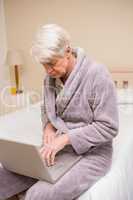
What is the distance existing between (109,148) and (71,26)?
6.90 ft

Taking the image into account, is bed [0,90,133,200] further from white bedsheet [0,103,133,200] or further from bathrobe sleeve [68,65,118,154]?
bathrobe sleeve [68,65,118,154]

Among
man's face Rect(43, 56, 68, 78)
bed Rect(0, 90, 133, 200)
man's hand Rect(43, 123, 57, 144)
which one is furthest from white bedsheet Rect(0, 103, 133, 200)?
man's face Rect(43, 56, 68, 78)

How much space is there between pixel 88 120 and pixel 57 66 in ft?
1.06

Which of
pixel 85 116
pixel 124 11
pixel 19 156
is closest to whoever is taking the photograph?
pixel 19 156

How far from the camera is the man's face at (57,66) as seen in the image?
4.48 feet

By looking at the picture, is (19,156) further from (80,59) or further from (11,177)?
(80,59)

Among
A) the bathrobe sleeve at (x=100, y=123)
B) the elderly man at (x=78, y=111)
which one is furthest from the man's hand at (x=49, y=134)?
the bathrobe sleeve at (x=100, y=123)

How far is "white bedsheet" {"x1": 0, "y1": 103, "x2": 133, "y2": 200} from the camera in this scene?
1319 mm

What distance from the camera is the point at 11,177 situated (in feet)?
4.83

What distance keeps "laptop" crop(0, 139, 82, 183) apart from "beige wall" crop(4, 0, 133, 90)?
1841 millimetres

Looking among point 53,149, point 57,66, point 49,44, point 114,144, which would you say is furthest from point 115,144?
point 49,44

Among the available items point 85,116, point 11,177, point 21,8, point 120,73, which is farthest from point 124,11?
point 11,177

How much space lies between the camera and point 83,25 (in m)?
3.14

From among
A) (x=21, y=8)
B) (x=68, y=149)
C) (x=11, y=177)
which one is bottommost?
(x=11, y=177)
